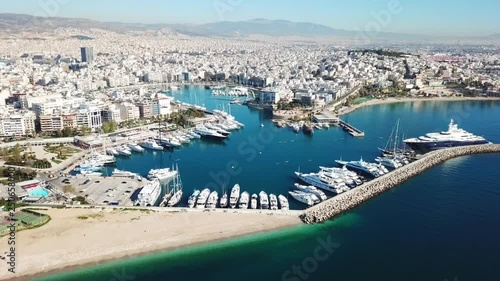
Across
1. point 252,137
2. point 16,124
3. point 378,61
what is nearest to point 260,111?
point 252,137

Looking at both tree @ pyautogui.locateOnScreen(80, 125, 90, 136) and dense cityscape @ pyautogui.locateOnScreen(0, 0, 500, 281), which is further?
tree @ pyautogui.locateOnScreen(80, 125, 90, 136)

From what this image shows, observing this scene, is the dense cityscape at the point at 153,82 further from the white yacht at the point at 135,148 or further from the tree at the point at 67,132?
the white yacht at the point at 135,148

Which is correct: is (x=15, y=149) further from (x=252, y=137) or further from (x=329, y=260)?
(x=329, y=260)

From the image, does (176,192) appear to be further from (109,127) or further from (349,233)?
(109,127)

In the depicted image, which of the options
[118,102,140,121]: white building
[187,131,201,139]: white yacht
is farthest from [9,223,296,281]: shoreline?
[118,102,140,121]: white building

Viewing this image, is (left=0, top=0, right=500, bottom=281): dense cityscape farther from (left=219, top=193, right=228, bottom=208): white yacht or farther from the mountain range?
the mountain range

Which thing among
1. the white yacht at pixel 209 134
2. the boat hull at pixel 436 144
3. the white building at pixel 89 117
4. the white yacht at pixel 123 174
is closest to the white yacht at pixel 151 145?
the white yacht at pixel 209 134

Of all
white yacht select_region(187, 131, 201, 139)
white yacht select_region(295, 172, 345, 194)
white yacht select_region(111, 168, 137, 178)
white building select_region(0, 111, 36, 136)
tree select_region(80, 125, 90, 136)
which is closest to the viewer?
white yacht select_region(295, 172, 345, 194)
